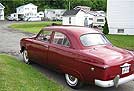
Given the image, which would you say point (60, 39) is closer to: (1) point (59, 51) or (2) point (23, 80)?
(1) point (59, 51)

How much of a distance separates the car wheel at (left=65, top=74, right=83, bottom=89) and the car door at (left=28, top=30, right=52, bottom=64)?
48.3 inches

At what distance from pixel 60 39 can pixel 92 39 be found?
3.06 ft

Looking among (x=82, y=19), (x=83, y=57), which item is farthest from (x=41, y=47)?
(x=82, y=19)

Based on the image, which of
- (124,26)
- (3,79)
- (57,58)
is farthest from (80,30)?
(124,26)

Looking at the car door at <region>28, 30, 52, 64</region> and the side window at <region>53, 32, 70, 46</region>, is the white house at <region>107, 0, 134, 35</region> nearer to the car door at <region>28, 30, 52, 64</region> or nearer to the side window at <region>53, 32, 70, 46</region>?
the car door at <region>28, 30, 52, 64</region>

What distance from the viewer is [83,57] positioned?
715 cm

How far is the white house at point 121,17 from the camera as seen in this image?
26.0m

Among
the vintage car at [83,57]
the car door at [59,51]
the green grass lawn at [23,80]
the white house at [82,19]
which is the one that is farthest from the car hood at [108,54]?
the white house at [82,19]

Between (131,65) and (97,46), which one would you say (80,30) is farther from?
(131,65)

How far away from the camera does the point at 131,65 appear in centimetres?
730

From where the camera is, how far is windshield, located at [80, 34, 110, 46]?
306 inches

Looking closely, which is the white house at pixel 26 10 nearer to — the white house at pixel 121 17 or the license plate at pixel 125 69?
the white house at pixel 121 17

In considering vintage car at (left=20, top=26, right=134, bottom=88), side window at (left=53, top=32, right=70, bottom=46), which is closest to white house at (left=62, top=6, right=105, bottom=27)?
vintage car at (left=20, top=26, right=134, bottom=88)

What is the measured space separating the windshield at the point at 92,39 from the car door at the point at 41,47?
1282 millimetres
